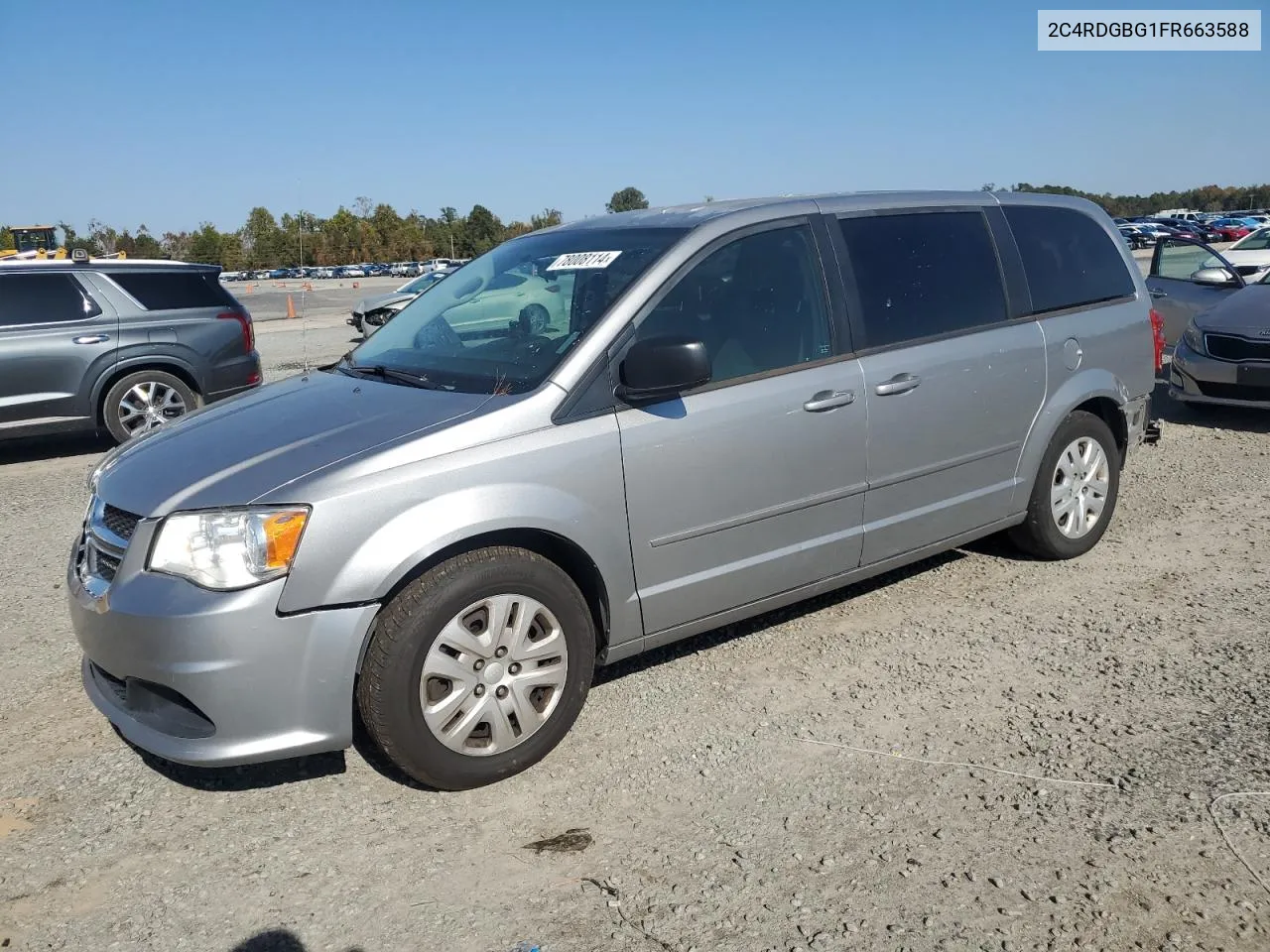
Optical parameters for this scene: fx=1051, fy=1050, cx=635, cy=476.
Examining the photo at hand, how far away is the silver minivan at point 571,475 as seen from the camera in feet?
10.2

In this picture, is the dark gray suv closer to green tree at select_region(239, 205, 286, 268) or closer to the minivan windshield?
the minivan windshield

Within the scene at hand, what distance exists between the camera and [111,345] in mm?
8906

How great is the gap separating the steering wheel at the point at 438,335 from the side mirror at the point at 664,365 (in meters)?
0.91

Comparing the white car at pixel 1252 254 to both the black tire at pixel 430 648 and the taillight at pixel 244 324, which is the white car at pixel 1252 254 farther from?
the black tire at pixel 430 648

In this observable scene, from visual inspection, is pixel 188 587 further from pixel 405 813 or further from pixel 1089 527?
pixel 1089 527

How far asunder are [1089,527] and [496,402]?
3.50 meters

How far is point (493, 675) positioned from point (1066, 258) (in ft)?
12.3

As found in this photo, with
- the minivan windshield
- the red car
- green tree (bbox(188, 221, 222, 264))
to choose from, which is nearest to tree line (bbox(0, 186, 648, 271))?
green tree (bbox(188, 221, 222, 264))

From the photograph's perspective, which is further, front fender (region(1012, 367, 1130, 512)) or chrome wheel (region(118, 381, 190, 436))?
chrome wheel (region(118, 381, 190, 436))

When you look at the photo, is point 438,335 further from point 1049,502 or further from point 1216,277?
point 1216,277

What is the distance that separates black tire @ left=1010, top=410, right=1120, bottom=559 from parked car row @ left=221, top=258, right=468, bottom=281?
67.7 m

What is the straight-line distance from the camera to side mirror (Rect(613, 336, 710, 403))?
352cm

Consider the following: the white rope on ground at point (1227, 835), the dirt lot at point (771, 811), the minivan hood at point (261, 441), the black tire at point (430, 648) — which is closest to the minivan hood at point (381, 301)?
the dirt lot at point (771, 811)

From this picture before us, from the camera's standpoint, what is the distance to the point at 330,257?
283 ft
